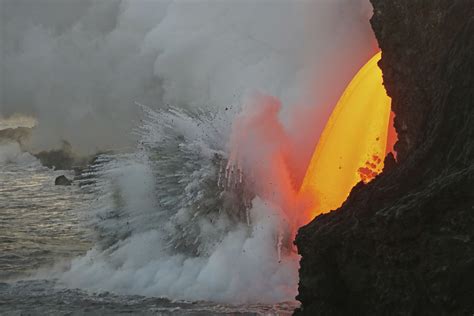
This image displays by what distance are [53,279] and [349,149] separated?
8.32 m

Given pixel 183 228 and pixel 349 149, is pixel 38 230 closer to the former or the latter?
pixel 183 228

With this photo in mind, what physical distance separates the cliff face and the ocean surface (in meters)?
3.69

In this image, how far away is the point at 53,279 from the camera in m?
16.5

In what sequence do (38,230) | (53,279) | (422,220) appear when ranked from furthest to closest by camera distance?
(38,230)
(53,279)
(422,220)

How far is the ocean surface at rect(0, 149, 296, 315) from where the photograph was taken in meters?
13.2

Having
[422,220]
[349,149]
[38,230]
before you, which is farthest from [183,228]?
[38,230]

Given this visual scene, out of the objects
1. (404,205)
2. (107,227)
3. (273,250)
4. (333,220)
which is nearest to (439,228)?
(404,205)

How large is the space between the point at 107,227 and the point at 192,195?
10.8 ft

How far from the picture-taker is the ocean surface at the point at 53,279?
13.2m

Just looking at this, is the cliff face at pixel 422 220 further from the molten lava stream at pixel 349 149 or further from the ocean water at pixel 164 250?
the molten lava stream at pixel 349 149

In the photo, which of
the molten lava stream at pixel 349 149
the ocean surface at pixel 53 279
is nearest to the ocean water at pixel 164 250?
the ocean surface at pixel 53 279

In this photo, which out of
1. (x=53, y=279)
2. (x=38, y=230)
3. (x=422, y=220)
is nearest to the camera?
(x=422, y=220)

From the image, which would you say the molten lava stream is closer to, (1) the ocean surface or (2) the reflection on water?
(1) the ocean surface

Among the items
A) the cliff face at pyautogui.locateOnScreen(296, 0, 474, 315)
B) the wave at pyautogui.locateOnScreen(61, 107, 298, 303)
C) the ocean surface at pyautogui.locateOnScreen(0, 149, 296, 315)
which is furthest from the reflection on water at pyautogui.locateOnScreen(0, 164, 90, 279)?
the cliff face at pyautogui.locateOnScreen(296, 0, 474, 315)
